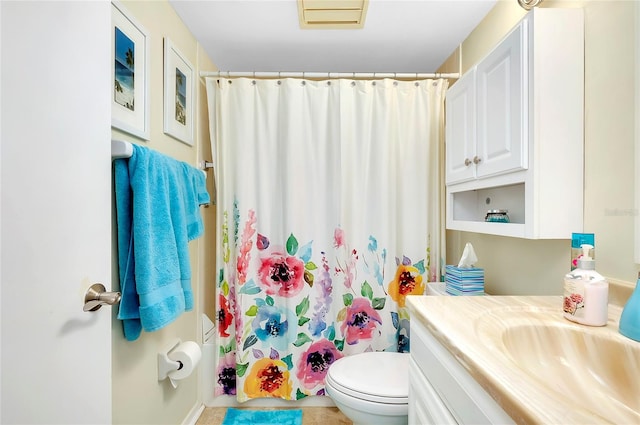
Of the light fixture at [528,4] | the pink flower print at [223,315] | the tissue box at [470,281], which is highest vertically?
the light fixture at [528,4]

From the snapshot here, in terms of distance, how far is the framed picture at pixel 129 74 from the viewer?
110 centimetres

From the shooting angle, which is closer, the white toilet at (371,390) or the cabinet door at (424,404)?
the cabinet door at (424,404)

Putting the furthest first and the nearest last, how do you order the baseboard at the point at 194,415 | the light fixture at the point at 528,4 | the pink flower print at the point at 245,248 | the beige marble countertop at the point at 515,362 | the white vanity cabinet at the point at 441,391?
1. the pink flower print at the point at 245,248
2. the baseboard at the point at 194,415
3. the light fixture at the point at 528,4
4. the white vanity cabinet at the point at 441,391
5. the beige marble countertop at the point at 515,362

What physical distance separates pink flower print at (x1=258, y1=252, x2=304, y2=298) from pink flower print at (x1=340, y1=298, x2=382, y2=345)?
0.36 m

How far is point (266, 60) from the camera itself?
6.73ft

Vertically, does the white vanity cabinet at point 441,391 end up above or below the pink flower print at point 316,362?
above

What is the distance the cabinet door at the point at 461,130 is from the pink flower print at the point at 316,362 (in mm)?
1189

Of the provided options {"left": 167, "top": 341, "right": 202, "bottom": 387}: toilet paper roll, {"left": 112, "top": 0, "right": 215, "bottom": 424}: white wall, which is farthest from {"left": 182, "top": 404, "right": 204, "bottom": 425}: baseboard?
{"left": 167, "top": 341, "right": 202, "bottom": 387}: toilet paper roll

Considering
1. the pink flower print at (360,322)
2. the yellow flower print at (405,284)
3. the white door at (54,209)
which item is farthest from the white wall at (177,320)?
the yellow flower print at (405,284)

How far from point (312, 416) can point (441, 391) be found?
1.31 metres

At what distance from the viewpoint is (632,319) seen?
2.40 ft

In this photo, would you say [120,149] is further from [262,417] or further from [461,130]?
[262,417]

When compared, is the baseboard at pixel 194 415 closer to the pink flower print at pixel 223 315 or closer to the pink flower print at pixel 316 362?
the pink flower print at pixel 223 315

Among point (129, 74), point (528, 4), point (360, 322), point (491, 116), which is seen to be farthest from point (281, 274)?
point (528, 4)
